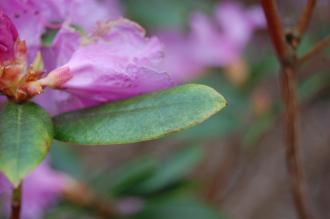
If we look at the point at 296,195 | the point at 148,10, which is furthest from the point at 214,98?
the point at 148,10

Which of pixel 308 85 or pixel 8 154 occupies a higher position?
pixel 308 85

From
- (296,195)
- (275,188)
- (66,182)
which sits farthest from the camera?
(275,188)

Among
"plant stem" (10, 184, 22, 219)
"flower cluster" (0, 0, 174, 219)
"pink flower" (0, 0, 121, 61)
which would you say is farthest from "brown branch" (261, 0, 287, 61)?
"plant stem" (10, 184, 22, 219)

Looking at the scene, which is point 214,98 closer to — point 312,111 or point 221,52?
point 221,52

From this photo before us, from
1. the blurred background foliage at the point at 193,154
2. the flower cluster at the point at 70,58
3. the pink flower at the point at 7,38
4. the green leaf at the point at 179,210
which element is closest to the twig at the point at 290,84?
the flower cluster at the point at 70,58

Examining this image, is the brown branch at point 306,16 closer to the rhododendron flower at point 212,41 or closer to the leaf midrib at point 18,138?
the leaf midrib at point 18,138

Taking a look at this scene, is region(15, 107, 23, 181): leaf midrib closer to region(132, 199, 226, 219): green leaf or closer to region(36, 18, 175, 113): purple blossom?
region(36, 18, 175, 113): purple blossom

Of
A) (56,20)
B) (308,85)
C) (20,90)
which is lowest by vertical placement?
(20,90)

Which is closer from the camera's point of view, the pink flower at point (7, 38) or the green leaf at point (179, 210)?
the pink flower at point (7, 38)
